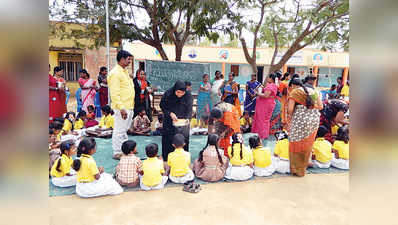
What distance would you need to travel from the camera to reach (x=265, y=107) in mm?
5172

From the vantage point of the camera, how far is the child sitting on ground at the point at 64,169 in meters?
2.94

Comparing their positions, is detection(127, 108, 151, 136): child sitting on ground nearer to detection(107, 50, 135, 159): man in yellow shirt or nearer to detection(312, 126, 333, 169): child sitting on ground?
detection(107, 50, 135, 159): man in yellow shirt

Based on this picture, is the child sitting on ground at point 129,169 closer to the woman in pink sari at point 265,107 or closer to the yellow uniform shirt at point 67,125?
the yellow uniform shirt at point 67,125

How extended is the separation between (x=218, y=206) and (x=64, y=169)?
1.94 meters

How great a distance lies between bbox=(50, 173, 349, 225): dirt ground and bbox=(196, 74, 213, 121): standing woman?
293cm

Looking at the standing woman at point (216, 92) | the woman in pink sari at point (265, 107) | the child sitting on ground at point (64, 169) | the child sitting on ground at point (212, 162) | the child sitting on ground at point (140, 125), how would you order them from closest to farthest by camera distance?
the child sitting on ground at point (64, 169), the child sitting on ground at point (212, 162), the woman in pink sari at point (265, 107), the child sitting on ground at point (140, 125), the standing woman at point (216, 92)

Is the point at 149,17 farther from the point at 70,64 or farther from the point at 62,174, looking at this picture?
the point at 70,64

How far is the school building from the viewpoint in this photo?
15.2 meters

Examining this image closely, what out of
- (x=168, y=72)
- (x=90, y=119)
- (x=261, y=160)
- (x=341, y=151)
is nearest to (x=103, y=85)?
(x=90, y=119)

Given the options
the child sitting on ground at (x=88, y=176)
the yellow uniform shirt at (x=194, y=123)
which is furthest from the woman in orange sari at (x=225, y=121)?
the yellow uniform shirt at (x=194, y=123)

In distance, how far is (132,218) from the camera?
7.82ft
